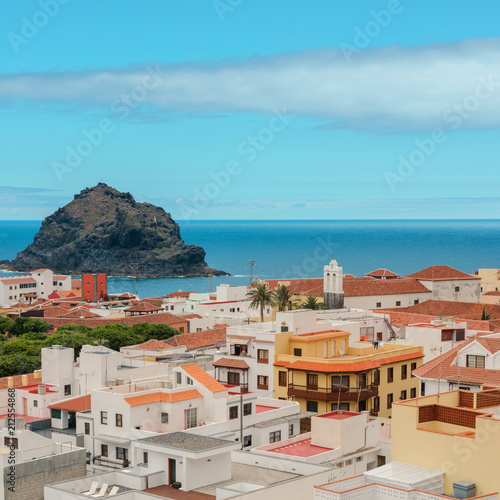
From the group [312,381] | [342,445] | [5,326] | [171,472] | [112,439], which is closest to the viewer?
[171,472]

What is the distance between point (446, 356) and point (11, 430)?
18661mm

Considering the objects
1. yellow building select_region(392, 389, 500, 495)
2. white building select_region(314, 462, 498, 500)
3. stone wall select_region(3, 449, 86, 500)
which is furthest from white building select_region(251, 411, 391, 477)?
white building select_region(314, 462, 498, 500)

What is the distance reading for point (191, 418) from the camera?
3161 centimetres

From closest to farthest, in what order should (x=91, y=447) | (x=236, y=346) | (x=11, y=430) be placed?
(x=11, y=430) → (x=91, y=447) → (x=236, y=346)

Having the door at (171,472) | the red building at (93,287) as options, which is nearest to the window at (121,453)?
the door at (171,472)

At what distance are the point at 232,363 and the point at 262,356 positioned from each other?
5.61 ft

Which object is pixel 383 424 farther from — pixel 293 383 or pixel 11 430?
pixel 11 430

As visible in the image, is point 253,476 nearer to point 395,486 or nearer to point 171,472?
point 171,472

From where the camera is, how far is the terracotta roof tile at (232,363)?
1638 inches

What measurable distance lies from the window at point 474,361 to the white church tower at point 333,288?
34186 millimetres

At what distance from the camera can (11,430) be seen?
28.5 metres

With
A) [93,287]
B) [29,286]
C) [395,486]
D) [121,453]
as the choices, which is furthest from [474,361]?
[29,286]

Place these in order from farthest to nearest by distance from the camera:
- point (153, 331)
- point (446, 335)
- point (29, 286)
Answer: point (29, 286), point (153, 331), point (446, 335)

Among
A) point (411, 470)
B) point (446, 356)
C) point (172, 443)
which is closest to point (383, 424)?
point (446, 356)
